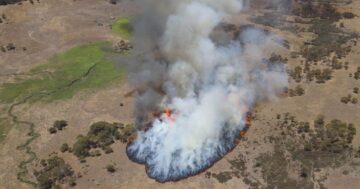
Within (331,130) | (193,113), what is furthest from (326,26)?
(193,113)

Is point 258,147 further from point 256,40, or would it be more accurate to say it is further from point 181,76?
point 256,40

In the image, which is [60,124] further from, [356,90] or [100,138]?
[356,90]

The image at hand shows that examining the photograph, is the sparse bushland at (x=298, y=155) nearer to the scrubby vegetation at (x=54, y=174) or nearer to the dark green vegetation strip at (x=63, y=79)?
the scrubby vegetation at (x=54, y=174)

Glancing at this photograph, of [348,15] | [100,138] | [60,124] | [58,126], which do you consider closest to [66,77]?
[60,124]

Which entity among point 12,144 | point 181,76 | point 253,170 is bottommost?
point 12,144

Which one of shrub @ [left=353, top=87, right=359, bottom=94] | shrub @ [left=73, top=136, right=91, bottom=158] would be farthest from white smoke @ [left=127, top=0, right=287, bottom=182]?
shrub @ [left=353, top=87, right=359, bottom=94]

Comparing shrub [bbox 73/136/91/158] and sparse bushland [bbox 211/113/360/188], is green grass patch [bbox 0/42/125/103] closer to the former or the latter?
shrub [bbox 73/136/91/158]

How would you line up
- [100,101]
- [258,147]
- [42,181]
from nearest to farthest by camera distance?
[42,181], [258,147], [100,101]

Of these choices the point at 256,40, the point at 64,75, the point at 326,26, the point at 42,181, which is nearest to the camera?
the point at 42,181
